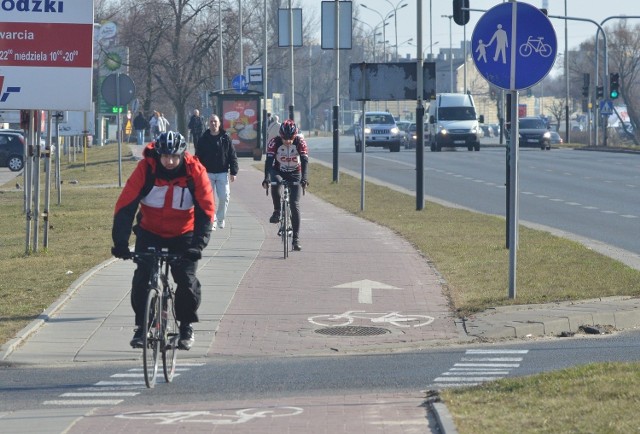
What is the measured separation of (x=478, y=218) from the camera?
916 inches

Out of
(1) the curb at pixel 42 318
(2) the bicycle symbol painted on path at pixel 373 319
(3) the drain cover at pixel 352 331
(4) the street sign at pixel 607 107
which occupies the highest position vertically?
(4) the street sign at pixel 607 107

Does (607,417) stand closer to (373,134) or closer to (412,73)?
(412,73)

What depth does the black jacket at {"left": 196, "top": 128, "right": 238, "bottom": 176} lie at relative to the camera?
20406 mm

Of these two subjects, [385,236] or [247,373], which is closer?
[247,373]

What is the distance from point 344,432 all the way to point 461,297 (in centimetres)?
610

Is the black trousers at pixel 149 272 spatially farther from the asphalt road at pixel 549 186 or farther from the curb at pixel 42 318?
the asphalt road at pixel 549 186

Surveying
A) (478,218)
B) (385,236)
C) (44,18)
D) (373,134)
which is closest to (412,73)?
(478,218)

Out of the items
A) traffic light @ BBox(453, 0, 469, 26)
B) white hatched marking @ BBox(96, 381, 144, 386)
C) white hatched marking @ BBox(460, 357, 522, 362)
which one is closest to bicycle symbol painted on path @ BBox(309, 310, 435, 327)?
white hatched marking @ BBox(460, 357, 522, 362)

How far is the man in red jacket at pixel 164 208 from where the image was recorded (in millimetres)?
8953

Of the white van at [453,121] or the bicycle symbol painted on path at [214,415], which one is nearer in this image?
the bicycle symbol painted on path at [214,415]

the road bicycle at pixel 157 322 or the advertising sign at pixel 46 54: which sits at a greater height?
the advertising sign at pixel 46 54

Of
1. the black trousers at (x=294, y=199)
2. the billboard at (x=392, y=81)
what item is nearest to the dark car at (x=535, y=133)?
the billboard at (x=392, y=81)

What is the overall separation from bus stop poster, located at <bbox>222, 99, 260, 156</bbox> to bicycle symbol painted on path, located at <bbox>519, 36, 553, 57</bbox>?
3653 centimetres

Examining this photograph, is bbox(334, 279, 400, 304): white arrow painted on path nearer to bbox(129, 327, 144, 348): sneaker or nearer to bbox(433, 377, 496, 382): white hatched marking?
bbox(433, 377, 496, 382): white hatched marking
